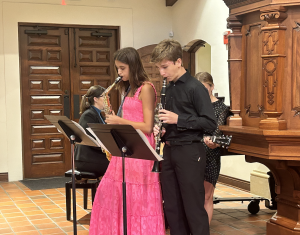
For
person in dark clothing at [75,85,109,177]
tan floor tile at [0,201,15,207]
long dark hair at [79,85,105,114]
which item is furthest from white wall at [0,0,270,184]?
person in dark clothing at [75,85,109,177]

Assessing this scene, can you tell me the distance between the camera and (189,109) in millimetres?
2855

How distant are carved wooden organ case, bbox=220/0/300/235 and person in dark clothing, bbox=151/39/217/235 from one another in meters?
0.52

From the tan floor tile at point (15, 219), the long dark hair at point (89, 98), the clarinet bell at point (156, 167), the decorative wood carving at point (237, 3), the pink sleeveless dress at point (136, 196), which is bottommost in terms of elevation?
the tan floor tile at point (15, 219)

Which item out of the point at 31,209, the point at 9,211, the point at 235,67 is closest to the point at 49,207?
the point at 31,209

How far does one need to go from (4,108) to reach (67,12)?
6.33ft

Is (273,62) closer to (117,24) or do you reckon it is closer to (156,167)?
(156,167)

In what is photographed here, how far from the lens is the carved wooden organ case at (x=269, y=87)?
3.03m

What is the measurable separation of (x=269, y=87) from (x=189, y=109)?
65 cm

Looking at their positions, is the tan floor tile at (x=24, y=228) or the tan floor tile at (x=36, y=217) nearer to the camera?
the tan floor tile at (x=24, y=228)

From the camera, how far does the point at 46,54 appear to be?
741cm

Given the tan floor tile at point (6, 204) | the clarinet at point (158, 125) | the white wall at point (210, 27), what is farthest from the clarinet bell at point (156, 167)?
the white wall at point (210, 27)

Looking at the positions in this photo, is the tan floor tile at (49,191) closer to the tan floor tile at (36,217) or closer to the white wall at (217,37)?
the tan floor tile at (36,217)

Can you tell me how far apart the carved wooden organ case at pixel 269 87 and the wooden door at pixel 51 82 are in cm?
449

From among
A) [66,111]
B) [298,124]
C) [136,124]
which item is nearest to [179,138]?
[136,124]
